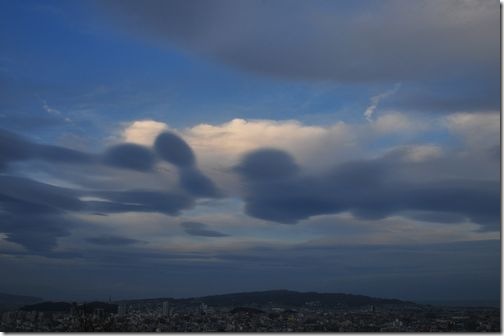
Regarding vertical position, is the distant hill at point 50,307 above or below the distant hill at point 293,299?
below

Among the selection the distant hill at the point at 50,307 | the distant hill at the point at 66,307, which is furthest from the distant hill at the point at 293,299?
the distant hill at the point at 50,307

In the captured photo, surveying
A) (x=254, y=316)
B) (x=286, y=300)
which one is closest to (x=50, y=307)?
(x=254, y=316)

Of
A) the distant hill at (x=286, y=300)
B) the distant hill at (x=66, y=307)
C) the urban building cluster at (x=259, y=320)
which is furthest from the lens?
the distant hill at (x=286, y=300)

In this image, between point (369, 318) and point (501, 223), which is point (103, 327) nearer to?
point (369, 318)

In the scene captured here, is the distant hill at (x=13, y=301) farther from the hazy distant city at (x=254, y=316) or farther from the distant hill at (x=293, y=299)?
the distant hill at (x=293, y=299)

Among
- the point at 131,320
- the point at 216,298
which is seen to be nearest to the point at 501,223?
the point at 216,298

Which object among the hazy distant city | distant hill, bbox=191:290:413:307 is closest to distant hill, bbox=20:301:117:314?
the hazy distant city

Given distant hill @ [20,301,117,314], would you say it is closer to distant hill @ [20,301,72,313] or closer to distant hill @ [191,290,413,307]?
distant hill @ [20,301,72,313]
